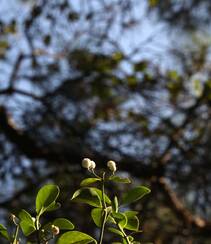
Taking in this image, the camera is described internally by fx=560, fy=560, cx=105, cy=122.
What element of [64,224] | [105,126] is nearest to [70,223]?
[64,224]

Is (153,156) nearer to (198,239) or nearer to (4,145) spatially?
(198,239)

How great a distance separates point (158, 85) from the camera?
3.46 m

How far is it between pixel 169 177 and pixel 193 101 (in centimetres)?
57

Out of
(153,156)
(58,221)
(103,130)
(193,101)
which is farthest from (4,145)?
(58,221)

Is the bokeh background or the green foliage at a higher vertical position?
the green foliage

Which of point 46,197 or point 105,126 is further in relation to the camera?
point 105,126

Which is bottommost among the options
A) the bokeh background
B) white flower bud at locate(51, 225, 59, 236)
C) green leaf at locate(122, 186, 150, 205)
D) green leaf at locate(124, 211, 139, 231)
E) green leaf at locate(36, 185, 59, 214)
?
the bokeh background

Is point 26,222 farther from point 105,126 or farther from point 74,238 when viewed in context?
point 105,126

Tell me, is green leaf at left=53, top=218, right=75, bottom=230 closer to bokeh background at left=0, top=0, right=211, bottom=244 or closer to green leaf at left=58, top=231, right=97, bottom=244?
green leaf at left=58, top=231, right=97, bottom=244

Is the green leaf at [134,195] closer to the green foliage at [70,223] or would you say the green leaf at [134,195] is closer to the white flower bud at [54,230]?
the green foliage at [70,223]

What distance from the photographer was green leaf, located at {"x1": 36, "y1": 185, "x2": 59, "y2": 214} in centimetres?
81

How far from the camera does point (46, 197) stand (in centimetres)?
82

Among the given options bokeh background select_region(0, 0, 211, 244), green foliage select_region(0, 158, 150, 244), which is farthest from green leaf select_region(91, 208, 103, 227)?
bokeh background select_region(0, 0, 211, 244)

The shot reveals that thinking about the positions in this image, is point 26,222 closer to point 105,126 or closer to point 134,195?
point 134,195
